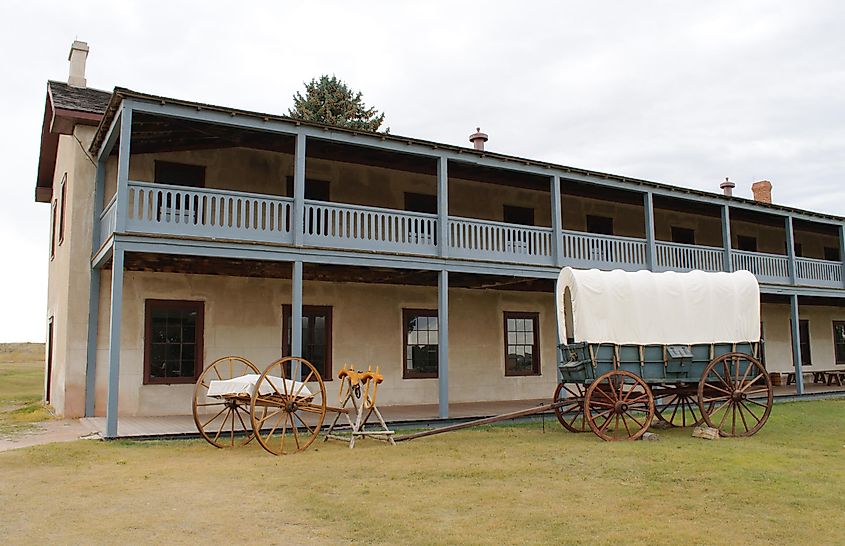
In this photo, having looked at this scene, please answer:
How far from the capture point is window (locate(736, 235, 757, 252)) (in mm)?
22938

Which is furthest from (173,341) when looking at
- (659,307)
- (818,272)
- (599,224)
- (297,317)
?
(818,272)

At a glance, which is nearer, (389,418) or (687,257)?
(389,418)

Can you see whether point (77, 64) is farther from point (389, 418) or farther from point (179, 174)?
point (389, 418)

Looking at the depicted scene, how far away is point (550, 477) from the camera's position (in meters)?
8.48

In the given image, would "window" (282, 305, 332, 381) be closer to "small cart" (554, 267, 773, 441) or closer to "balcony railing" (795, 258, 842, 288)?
"small cart" (554, 267, 773, 441)

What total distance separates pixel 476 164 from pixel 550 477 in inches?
314

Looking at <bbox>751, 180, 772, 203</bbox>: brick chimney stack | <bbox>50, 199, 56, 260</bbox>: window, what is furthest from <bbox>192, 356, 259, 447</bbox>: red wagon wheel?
<bbox>751, 180, 772, 203</bbox>: brick chimney stack

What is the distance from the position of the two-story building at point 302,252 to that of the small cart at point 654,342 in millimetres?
3068

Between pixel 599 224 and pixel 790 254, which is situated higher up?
pixel 599 224

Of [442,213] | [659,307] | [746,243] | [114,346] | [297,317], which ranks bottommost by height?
[114,346]

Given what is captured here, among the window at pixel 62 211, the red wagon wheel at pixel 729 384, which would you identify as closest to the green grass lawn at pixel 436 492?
the red wagon wheel at pixel 729 384

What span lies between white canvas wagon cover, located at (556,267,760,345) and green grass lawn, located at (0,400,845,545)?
1730 millimetres

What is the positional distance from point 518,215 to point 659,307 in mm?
7485

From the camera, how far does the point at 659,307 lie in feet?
38.8
